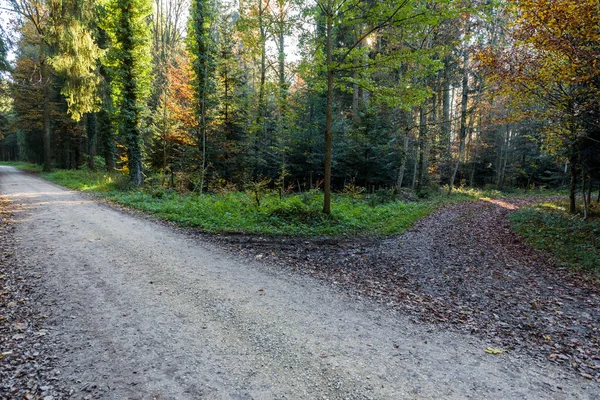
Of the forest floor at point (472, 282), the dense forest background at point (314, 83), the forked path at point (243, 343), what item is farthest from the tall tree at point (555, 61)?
the forked path at point (243, 343)

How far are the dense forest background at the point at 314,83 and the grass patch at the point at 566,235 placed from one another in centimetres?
217

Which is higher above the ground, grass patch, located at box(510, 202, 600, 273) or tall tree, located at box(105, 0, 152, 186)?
tall tree, located at box(105, 0, 152, 186)

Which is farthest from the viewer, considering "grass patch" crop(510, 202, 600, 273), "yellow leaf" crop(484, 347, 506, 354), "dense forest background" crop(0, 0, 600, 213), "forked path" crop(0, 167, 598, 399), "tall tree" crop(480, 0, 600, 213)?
"dense forest background" crop(0, 0, 600, 213)

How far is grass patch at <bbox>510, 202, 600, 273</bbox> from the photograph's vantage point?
25.2 feet

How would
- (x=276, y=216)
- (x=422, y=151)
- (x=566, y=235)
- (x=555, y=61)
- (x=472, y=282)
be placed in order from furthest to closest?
(x=422, y=151), (x=276, y=216), (x=566, y=235), (x=555, y=61), (x=472, y=282)

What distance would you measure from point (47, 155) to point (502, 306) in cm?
3188

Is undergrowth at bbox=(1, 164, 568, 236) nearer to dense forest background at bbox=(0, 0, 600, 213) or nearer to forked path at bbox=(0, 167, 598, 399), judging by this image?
dense forest background at bbox=(0, 0, 600, 213)

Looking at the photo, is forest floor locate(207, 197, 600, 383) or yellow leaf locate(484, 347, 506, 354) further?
forest floor locate(207, 197, 600, 383)

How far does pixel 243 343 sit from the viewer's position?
371cm

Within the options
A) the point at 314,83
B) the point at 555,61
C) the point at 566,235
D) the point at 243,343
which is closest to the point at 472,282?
the point at 243,343

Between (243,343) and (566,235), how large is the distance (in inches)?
427

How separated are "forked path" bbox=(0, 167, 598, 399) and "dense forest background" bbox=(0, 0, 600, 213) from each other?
5.76m

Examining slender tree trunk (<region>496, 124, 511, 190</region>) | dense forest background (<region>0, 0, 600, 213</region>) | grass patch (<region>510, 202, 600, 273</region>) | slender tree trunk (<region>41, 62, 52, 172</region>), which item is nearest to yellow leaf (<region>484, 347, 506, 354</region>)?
grass patch (<region>510, 202, 600, 273</region>)

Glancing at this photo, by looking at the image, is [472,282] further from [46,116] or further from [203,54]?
[46,116]
